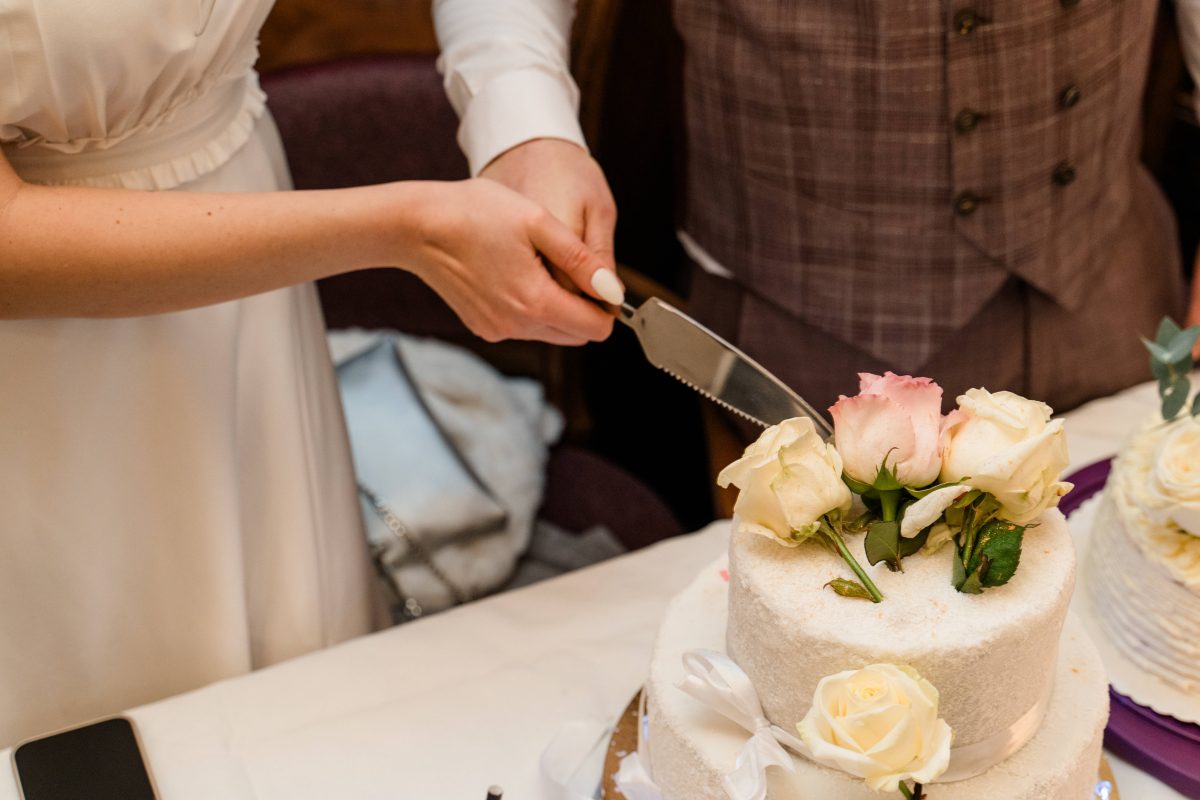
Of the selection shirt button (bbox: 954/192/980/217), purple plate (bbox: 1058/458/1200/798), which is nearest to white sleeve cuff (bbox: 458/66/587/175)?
shirt button (bbox: 954/192/980/217)

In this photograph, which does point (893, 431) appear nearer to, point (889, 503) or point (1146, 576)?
point (889, 503)

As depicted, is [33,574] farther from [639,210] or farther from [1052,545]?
[639,210]

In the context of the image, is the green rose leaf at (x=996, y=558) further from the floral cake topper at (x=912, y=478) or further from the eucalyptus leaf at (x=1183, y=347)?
the eucalyptus leaf at (x=1183, y=347)

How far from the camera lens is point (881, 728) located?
2.02 feet

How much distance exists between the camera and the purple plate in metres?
0.90

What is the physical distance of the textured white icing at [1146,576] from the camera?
0.89 meters

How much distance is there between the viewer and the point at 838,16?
3.92ft

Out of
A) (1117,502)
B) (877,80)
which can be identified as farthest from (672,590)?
(877,80)

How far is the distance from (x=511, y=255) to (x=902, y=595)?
1.58ft

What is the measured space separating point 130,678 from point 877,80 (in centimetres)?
106

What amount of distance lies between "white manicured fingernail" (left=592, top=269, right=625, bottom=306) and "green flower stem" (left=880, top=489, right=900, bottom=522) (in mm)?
354

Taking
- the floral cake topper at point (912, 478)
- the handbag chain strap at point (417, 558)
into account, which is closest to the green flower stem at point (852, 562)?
the floral cake topper at point (912, 478)

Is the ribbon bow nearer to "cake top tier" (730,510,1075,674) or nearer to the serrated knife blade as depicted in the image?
"cake top tier" (730,510,1075,674)

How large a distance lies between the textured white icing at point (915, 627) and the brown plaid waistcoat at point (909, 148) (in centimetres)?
63
